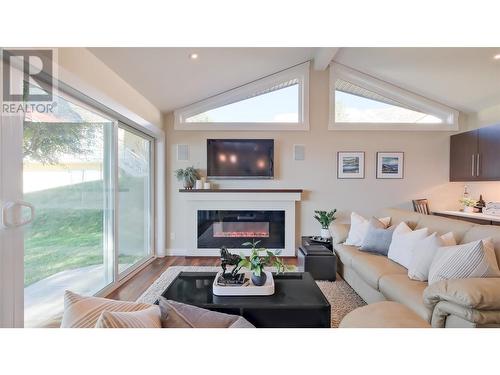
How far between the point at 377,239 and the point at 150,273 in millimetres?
3002

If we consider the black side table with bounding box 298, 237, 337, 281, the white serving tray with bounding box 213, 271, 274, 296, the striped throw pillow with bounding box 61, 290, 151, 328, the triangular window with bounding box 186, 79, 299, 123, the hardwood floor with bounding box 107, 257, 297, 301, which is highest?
the triangular window with bounding box 186, 79, 299, 123

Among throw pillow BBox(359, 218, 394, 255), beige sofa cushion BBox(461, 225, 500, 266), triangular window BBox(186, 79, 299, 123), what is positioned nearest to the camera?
beige sofa cushion BBox(461, 225, 500, 266)

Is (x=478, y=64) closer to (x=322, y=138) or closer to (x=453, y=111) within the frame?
(x=453, y=111)

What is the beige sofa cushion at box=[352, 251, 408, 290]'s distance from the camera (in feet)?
7.25

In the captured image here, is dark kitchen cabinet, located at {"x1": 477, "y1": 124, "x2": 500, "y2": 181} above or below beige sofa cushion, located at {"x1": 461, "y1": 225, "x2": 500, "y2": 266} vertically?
above

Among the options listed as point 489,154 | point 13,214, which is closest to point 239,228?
point 13,214

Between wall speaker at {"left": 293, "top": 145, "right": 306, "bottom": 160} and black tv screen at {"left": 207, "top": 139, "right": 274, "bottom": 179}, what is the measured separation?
1.37 ft

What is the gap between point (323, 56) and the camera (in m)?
3.75

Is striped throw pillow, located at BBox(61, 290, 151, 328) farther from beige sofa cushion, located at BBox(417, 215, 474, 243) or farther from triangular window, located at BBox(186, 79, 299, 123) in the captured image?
triangular window, located at BBox(186, 79, 299, 123)

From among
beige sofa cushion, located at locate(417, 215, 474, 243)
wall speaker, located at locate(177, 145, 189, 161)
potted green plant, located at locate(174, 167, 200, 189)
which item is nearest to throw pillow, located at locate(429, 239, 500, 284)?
beige sofa cushion, located at locate(417, 215, 474, 243)

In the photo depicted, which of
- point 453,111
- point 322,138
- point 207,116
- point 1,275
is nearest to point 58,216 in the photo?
point 1,275

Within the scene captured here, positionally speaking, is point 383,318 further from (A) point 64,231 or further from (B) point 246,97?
(B) point 246,97

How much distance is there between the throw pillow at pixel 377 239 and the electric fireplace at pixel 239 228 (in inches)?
66.3
